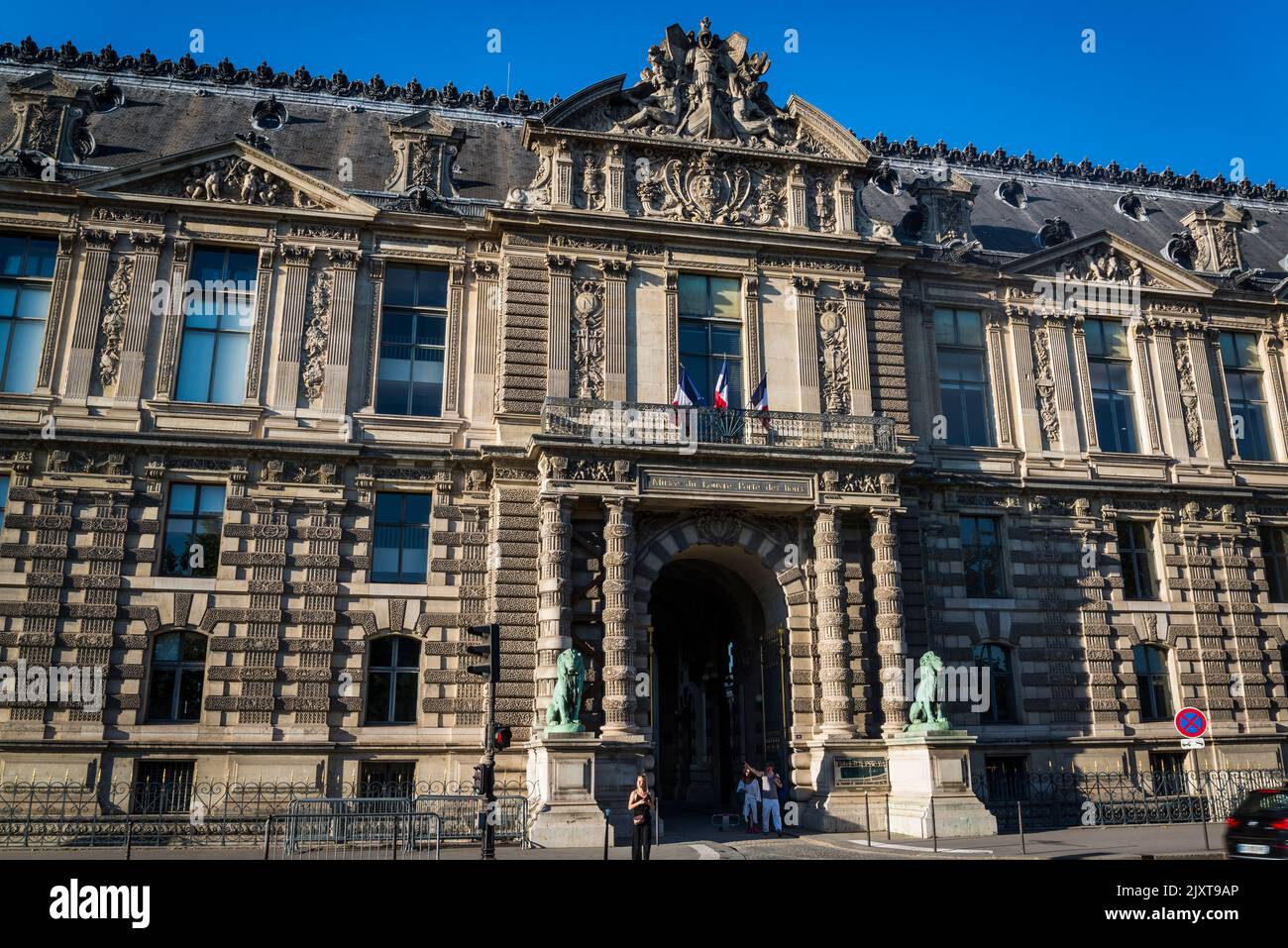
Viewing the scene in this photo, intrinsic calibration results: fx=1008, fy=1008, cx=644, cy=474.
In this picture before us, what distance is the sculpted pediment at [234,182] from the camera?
28.7 meters

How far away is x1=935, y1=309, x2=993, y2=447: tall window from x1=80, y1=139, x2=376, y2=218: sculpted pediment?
18.4 metres

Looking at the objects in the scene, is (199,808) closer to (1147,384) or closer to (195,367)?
(195,367)

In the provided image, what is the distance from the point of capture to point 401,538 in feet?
91.1

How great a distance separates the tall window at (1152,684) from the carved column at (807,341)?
12960 millimetres

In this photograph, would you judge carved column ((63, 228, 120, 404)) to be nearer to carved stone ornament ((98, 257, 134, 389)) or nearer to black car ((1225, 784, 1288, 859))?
carved stone ornament ((98, 257, 134, 389))

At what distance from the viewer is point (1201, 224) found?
37.3m

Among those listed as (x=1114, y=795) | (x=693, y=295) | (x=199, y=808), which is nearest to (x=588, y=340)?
(x=693, y=295)

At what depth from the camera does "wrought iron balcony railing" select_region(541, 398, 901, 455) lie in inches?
1056

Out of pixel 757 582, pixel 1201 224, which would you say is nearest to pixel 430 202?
pixel 757 582

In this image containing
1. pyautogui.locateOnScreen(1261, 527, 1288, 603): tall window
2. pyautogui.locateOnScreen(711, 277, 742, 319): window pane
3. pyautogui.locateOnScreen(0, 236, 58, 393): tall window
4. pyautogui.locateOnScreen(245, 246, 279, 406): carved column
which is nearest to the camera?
pyautogui.locateOnScreen(0, 236, 58, 393): tall window

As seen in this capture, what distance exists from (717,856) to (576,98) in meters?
21.7

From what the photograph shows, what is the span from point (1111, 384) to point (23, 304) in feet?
110

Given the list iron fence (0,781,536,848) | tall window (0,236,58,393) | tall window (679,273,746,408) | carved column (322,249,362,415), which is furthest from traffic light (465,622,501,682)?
tall window (0,236,58,393)

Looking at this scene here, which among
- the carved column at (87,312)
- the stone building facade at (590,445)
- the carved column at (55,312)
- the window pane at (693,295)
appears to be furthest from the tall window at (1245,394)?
the carved column at (55,312)
